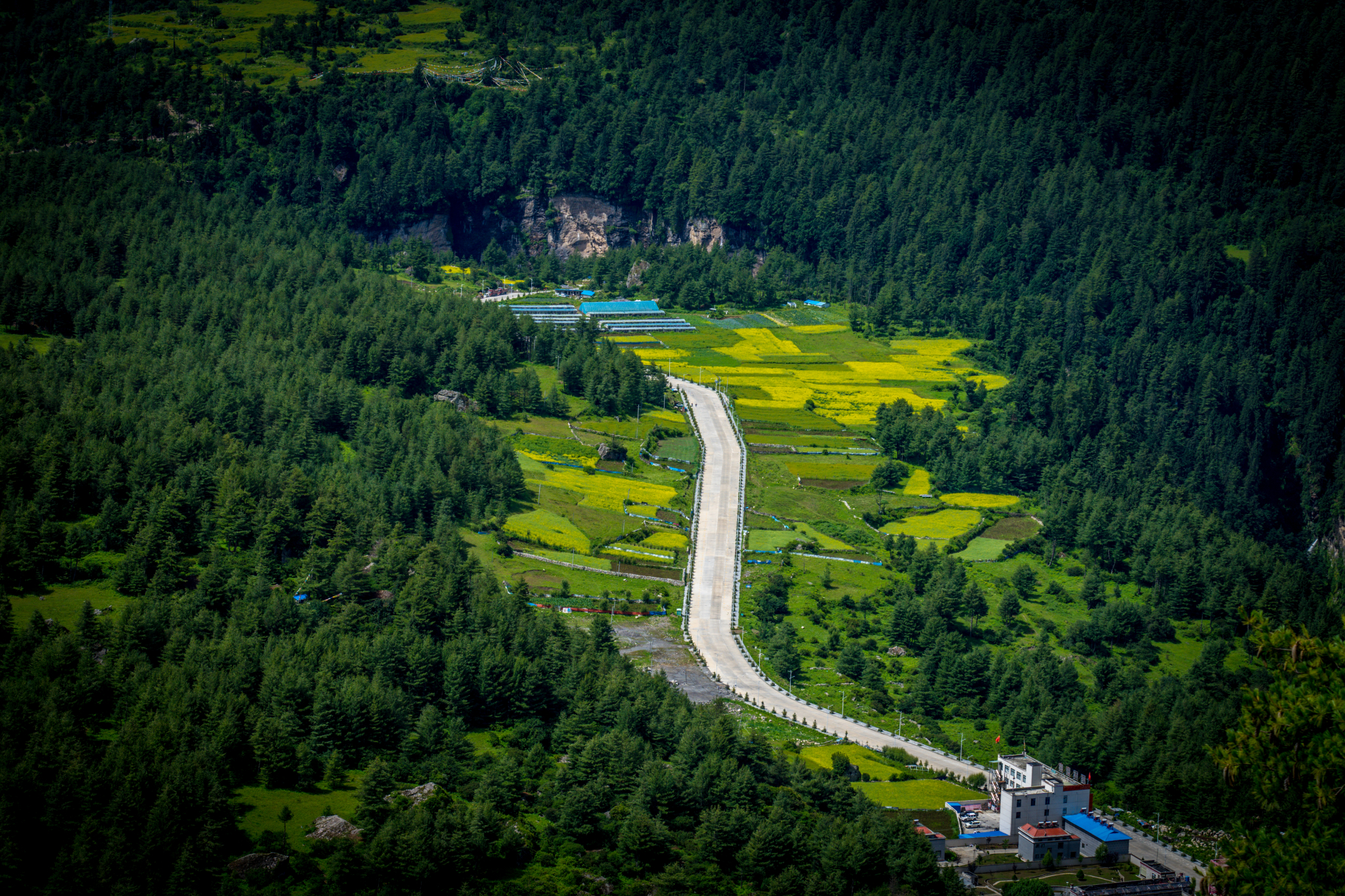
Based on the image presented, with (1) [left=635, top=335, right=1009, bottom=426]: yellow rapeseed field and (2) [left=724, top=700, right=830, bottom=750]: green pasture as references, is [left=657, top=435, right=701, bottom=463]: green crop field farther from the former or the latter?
(2) [left=724, top=700, right=830, bottom=750]: green pasture

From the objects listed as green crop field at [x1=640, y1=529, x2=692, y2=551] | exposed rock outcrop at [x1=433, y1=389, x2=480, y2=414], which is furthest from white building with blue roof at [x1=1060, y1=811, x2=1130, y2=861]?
exposed rock outcrop at [x1=433, y1=389, x2=480, y2=414]

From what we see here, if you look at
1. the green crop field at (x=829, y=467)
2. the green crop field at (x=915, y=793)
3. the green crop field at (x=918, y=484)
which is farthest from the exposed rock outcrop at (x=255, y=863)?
the green crop field at (x=918, y=484)

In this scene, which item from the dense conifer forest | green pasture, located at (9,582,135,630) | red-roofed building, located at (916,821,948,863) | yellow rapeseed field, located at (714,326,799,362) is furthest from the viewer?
yellow rapeseed field, located at (714,326,799,362)

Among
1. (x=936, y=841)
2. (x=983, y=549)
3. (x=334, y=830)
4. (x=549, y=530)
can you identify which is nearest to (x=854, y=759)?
(x=936, y=841)

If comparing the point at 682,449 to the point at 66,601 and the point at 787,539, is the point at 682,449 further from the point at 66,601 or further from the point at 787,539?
the point at 66,601

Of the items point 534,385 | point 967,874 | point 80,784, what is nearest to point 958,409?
point 534,385

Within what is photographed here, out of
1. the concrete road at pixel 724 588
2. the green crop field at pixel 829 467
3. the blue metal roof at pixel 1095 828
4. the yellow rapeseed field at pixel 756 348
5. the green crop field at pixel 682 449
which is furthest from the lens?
the yellow rapeseed field at pixel 756 348

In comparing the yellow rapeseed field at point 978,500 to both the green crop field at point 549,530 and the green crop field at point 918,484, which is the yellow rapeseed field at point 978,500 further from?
the green crop field at point 549,530
